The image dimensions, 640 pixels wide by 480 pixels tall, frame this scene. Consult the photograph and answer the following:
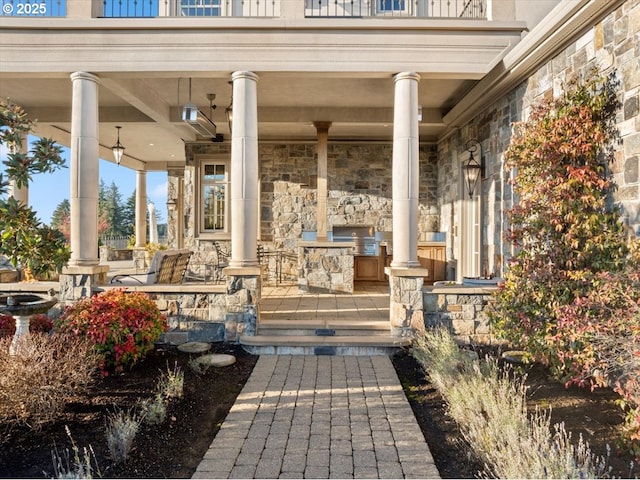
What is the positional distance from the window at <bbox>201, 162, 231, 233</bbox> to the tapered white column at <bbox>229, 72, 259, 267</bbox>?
4775 millimetres

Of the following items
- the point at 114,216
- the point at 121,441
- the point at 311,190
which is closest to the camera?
the point at 121,441

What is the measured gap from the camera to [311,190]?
9.73 m

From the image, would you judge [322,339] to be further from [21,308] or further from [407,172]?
[21,308]

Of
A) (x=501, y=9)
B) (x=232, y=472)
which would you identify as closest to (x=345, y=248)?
(x=501, y=9)

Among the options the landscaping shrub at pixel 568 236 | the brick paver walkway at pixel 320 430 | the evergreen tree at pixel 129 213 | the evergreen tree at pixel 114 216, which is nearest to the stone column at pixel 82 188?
the brick paver walkway at pixel 320 430

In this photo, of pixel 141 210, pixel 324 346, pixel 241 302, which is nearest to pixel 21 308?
pixel 241 302

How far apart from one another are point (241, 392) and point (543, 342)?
2680 millimetres

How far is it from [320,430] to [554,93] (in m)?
4.22

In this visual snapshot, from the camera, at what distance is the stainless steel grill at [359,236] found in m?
9.55

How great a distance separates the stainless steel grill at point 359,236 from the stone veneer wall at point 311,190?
0.60ft

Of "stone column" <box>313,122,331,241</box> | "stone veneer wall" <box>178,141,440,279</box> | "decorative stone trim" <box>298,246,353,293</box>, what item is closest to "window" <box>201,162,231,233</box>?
"stone veneer wall" <box>178,141,440,279</box>

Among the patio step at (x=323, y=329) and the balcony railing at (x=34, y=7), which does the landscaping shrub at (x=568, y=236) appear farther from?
the balcony railing at (x=34, y=7)

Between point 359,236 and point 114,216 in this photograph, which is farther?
point 114,216

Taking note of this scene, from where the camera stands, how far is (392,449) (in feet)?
9.09
